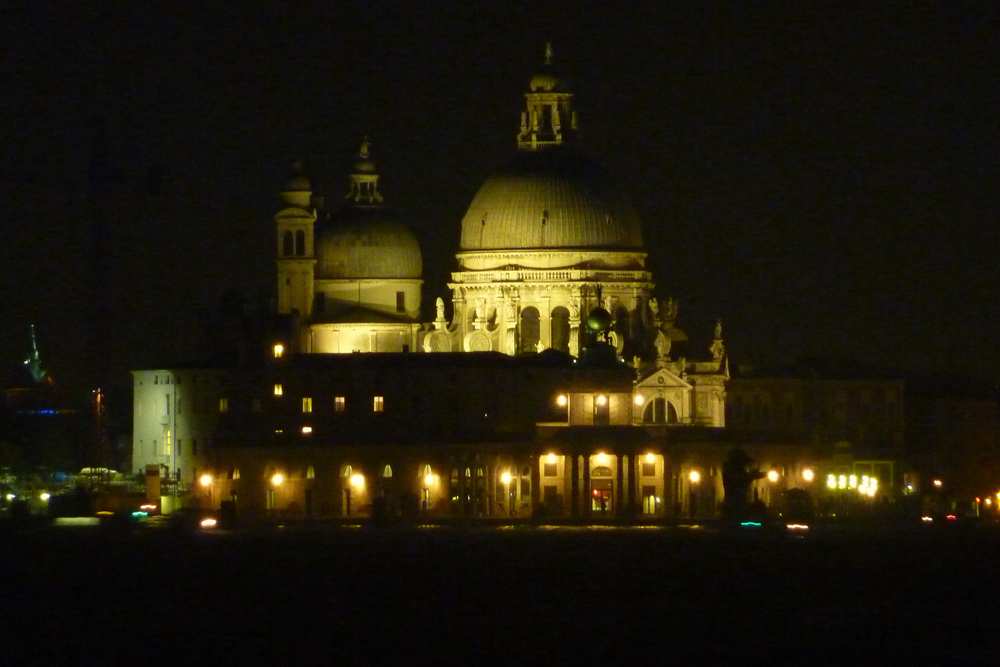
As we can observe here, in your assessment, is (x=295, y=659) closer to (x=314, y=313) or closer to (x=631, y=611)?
(x=631, y=611)

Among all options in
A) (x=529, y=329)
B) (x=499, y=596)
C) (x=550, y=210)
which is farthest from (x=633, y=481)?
(x=499, y=596)

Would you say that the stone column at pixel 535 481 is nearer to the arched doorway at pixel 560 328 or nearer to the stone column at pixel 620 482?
the stone column at pixel 620 482

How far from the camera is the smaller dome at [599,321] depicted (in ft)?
584

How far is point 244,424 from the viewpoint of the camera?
170500mm

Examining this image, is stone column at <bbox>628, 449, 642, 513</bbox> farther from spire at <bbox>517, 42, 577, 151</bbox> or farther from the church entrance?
spire at <bbox>517, 42, 577, 151</bbox>

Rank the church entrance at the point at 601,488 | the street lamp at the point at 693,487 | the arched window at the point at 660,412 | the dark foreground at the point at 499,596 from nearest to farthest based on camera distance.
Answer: the dark foreground at the point at 499,596 < the street lamp at the point at 693,487 < the church entrance at the point at 601,488 < the arched window at the point at 660,412

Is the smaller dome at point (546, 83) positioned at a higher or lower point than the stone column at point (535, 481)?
higher

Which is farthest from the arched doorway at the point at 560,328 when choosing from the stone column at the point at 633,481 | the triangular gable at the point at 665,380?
the stone column at the point at 633,481

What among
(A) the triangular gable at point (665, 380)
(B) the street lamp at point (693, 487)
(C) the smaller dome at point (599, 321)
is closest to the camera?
(B) the street lamp at point (693, 487)

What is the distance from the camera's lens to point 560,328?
7416 inches

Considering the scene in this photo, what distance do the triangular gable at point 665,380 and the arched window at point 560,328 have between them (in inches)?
Result: 258

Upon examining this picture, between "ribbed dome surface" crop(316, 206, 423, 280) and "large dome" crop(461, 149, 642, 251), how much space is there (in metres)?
3.19

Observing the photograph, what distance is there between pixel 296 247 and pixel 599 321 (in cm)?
1752

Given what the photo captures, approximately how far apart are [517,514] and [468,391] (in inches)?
402
